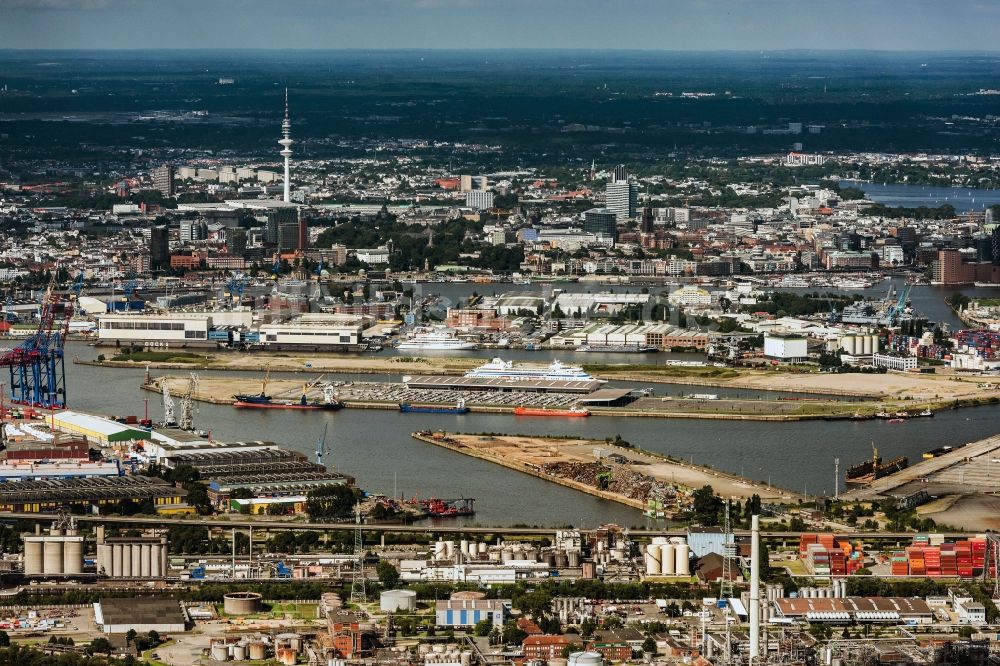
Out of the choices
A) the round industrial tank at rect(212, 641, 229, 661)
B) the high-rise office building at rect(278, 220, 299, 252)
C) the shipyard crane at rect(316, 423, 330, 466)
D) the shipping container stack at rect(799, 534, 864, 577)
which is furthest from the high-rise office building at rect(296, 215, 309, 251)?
the round industrial tank at rect(212, 641, 229, 661)

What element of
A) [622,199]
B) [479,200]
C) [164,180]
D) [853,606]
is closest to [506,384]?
[853,606]

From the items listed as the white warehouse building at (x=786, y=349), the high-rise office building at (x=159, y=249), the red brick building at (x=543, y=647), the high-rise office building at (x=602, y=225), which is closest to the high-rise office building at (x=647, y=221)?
the high-rise office building at (x=602, y=225)

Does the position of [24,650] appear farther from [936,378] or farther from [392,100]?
[392,100]

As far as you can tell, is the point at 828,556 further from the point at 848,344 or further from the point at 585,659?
the point at 848,344

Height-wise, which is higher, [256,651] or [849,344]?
[256,651]

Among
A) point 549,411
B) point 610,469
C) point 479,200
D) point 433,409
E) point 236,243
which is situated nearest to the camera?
point 610,469

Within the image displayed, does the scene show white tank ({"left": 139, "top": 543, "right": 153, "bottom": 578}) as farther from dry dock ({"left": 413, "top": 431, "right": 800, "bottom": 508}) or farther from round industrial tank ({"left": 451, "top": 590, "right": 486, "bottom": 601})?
dry dock ({"left": 413, "top": 431, "right": 800, "bottom": 508})

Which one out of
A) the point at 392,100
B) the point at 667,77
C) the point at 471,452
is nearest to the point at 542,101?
the point at 392,100
